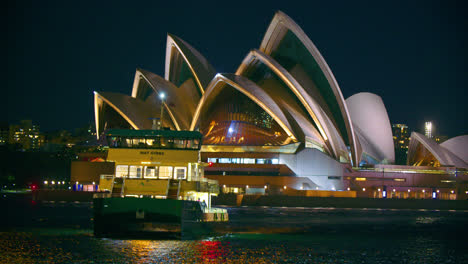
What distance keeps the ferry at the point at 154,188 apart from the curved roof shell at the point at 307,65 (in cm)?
3547

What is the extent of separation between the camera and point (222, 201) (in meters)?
63.1

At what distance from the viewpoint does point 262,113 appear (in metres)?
68.5

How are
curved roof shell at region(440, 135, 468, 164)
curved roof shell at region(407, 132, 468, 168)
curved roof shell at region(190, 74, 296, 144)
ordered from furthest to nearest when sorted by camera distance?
curved roof shell at region(440, 135, 468, 164) < curved roof shell at region(407, 132, 468, 168) < curved roof shell at region(190, 74, 296, 144)

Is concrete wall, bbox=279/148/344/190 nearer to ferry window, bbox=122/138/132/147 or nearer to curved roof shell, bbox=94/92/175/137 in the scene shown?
curved roof shell, bbox=94/92/175/137

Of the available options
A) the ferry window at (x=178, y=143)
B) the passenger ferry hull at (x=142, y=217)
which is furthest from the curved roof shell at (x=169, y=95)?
the passenger ferry hull at (x=142, y=217)

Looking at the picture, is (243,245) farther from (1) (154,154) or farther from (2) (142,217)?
(1) (154,154)

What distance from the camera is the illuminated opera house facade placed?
6638cm

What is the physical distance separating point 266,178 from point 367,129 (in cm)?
1839

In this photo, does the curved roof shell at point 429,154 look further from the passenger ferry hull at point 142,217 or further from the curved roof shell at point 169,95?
the passenger ferry hull at point 142,217

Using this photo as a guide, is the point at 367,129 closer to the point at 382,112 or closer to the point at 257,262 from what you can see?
the point at 382,112

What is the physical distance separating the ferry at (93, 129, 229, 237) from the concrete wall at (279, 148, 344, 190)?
1395 inches

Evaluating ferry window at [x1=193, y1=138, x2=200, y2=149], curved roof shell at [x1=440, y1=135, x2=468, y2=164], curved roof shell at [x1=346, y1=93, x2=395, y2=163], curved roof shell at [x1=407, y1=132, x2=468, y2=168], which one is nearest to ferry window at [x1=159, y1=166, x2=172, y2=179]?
ferry window at [x1=193, y1=138, x2=200, y2=149]

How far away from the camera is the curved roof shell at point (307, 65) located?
64.8m

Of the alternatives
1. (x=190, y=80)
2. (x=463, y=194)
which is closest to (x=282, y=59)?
(x=190, y=80)
